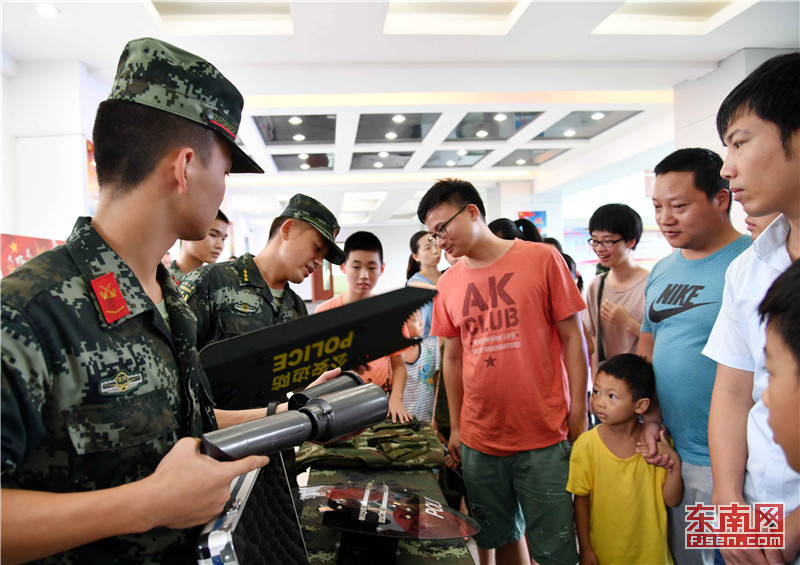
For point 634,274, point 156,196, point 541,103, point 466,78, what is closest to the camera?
point 156,196

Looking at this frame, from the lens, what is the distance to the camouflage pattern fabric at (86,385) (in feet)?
2.01

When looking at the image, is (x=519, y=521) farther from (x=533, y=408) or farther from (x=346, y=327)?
(x=346, y=327)

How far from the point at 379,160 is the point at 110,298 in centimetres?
751

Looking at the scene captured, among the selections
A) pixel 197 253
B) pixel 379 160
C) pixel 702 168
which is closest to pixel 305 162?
pixel 379 160

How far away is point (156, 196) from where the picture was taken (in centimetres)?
80

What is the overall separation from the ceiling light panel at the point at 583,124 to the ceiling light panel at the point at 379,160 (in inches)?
85.8

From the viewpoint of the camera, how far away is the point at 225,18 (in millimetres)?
3742

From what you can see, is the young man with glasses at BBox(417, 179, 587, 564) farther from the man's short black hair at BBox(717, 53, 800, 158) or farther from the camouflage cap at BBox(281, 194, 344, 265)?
the man's short black hair at BBox(717, 53, 800, 158)

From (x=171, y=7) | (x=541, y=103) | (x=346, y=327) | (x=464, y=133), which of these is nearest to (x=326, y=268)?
(x=464, y=133)

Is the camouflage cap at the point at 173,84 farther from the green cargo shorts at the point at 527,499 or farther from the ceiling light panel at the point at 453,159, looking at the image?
the ceiling light panel at the point at 453,159

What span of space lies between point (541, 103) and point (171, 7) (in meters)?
3.91

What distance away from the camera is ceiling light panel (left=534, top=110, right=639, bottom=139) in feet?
20.4

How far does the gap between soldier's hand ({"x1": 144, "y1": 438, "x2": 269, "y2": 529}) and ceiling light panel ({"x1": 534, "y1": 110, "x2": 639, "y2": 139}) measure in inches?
252

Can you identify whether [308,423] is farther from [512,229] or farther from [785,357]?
[512,229]
